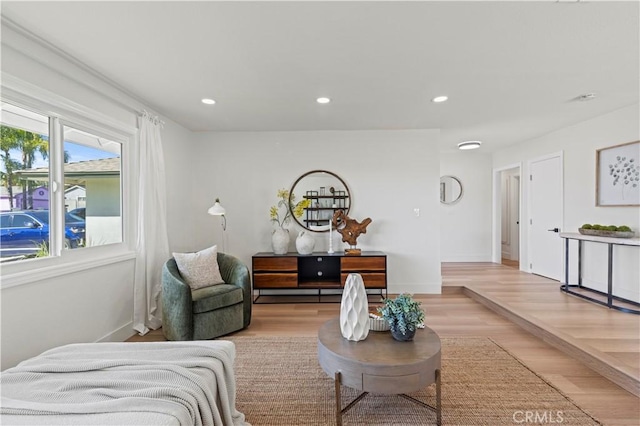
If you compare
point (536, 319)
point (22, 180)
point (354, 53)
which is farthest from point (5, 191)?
point (536, 319)

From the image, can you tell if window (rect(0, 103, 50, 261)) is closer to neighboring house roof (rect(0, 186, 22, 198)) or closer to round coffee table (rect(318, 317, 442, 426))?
neighboring house roof (rect(0, 186, 22, 198))

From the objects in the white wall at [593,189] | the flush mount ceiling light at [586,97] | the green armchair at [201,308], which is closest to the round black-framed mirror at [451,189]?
the white wall at [593,189]

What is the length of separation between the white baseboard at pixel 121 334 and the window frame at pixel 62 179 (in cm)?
66

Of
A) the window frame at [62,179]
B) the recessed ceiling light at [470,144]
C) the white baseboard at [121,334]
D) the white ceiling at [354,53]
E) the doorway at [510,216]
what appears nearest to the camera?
the white ceiling at [354,53]

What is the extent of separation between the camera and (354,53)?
215cm

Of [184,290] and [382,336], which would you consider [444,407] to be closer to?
[382,336]

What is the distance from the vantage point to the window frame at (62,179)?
6.35ft

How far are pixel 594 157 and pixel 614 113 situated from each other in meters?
0.57

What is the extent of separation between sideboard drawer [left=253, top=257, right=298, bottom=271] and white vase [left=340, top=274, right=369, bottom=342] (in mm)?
2122

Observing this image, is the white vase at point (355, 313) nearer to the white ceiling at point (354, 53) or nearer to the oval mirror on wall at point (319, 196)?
the white ceiling at point (354, 53)

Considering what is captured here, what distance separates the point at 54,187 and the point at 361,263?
3.26 meters

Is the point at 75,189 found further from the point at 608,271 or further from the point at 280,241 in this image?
the point at 608,271

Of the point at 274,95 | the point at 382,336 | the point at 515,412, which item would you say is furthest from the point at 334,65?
the point at 515,412

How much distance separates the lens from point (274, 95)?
295cm
